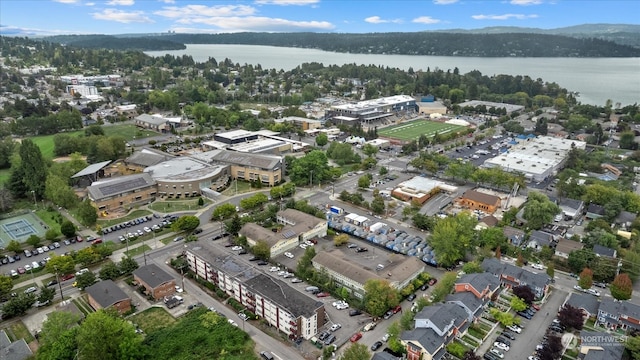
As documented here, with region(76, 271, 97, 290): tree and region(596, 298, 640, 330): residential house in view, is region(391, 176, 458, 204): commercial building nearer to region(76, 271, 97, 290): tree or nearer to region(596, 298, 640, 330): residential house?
region(596, 298, 640, 330): residential house

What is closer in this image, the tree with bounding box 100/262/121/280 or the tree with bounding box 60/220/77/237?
the tree with bounding box 100/262/121/280

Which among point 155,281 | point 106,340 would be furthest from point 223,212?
point 106,340

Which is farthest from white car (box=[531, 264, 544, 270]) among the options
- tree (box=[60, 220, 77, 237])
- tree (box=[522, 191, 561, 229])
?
tree (box=[60, 220, 77, 237])

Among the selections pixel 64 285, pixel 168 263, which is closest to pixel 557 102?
pixel 168 263

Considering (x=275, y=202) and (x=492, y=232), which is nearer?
(x=492, y=232)

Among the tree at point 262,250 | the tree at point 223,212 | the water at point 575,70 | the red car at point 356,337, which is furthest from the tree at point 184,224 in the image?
the water at point 575,70

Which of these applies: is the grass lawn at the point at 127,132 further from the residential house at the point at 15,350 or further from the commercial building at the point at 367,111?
the residential house at the point at 15,350

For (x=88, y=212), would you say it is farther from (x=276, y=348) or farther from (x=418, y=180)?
(x=418, y=180)
